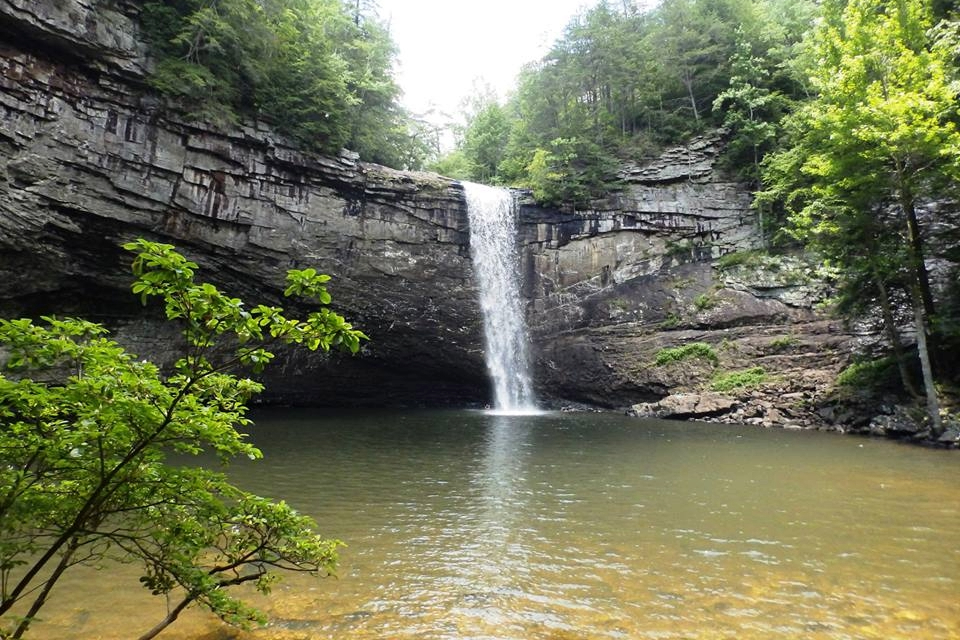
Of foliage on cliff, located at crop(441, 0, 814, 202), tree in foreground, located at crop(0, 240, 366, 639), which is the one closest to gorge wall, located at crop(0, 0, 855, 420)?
foliage on cliff, located at crop(441, 0, 814, 202)

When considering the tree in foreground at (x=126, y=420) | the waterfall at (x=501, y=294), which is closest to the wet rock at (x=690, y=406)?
the waterfall at (x=501, y=294)

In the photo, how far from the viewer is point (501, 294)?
2205cm

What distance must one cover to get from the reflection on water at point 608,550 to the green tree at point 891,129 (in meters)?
5.27

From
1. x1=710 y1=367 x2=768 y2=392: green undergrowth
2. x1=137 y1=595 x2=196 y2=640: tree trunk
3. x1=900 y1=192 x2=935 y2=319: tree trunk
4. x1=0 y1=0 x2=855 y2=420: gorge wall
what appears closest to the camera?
x1=137 y1=595 x2=196 y2=640: tree trunk

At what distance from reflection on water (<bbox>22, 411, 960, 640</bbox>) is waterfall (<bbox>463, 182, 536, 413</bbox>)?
39.7ft

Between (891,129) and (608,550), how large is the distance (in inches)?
461

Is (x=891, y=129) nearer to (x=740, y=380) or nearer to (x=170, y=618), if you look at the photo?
(x=740, y=380)

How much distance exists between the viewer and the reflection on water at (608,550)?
3498 mm

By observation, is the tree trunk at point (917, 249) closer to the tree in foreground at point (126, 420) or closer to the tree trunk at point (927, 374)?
the tree trunk at point (927, 374)

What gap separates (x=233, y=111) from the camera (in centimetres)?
1650

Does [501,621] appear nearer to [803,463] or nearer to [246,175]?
[803,463]

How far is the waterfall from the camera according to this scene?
21.3 metres

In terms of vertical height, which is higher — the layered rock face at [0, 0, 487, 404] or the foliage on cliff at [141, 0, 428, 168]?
the foliage on cliff at [141, 0, 428, 168]

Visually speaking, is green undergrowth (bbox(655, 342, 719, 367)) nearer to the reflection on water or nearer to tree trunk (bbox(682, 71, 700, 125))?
the reflection on water
